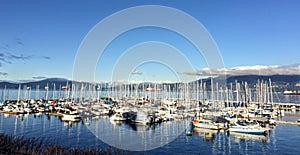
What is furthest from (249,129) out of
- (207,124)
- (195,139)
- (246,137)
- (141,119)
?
(141,119)

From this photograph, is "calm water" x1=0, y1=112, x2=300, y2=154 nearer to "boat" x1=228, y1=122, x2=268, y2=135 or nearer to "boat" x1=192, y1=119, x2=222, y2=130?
"boat" x1=228, y1=122, x2=268, y2=135

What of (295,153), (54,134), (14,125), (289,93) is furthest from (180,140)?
(289,93)

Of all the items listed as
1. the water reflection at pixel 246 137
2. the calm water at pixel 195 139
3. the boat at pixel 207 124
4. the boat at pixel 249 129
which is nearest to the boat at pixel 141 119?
the calm water at pixel 195 139

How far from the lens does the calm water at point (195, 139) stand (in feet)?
76.3

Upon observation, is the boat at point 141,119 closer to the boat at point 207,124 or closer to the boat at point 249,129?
the boat at point 207,124

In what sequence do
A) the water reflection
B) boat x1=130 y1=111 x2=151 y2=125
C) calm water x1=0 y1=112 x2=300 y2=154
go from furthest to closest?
boat x1=130 y1=111 x2=151 y2=125
the water reflection
calm water x1=0 y1=112 x2=300 y2=154

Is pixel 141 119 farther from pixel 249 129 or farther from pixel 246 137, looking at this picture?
pixel 249 129

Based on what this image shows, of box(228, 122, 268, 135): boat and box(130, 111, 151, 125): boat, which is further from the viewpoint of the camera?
box(130, 111, 151, 125): boat

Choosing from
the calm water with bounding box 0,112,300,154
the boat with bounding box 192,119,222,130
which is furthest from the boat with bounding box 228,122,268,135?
the boat with bounding box 192,119,222,130

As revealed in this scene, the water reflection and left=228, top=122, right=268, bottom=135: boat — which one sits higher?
left=228, top=122, right=268, bottom=135: boat

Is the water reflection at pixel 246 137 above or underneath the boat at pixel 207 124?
underneath

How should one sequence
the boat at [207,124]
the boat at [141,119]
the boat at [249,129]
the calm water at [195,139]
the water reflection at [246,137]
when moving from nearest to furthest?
the calm water at [195,139]
the water reflection at [246,137]
the boat at [249,129]
the boat at [207,124]
the boat at [141,119]

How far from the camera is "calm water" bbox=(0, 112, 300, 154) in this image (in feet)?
76.3

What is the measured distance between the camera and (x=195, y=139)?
1094 inches
